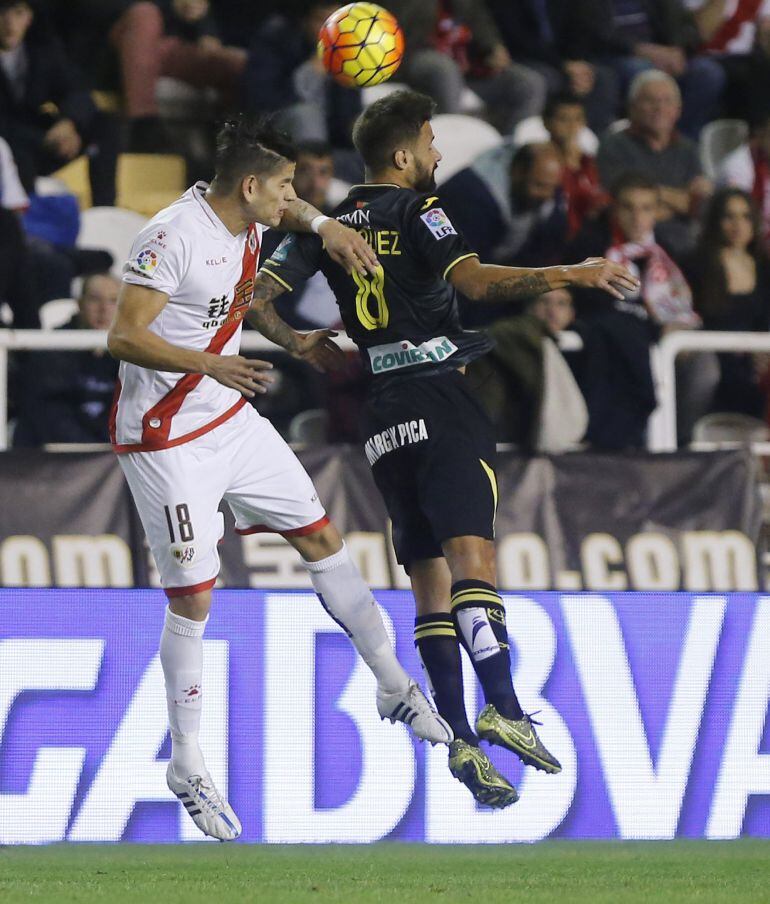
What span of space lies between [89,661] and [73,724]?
0.90ft

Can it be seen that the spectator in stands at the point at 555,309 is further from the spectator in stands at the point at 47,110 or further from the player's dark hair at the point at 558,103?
the spectator in stands at the point at 47,110

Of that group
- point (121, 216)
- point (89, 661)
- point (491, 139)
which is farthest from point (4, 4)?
point (89, 661)

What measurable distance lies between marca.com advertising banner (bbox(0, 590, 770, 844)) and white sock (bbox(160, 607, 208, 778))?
30.7 inches

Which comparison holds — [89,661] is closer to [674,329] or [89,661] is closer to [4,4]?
[674,329]

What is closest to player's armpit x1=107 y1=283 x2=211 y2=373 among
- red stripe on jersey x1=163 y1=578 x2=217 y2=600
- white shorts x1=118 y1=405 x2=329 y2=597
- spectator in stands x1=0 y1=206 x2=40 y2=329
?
white shorts x1=118 y1=405 x2=329 y2=597

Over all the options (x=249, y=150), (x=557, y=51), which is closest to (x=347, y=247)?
(x=249, y=150)

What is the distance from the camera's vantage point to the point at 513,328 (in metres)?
9.64

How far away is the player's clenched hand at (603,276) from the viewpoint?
593 centimetres

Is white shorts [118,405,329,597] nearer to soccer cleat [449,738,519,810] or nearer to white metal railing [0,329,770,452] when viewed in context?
soccer cleat [449,738,519,810]

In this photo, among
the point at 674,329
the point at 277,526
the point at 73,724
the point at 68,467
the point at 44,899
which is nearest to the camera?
the point at 44,899

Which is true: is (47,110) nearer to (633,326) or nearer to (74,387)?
(74,387)

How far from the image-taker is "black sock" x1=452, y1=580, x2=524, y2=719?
20.9 feet

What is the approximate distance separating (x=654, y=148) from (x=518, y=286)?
242 inches

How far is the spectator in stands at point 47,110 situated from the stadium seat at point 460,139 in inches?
A: 83.6
